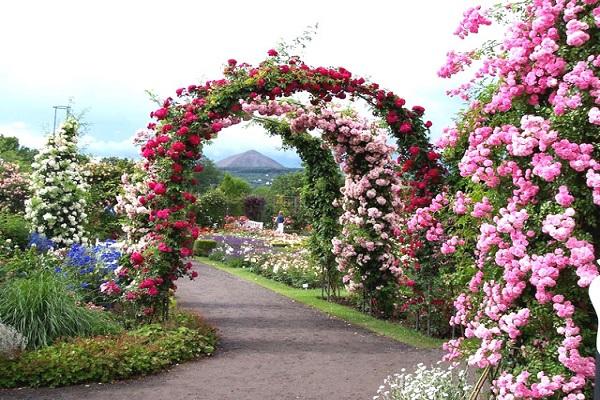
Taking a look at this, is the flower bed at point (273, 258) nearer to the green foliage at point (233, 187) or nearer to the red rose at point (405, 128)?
the red rose at point (405, 128)

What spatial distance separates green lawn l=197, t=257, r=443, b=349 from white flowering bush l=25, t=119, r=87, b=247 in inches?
163

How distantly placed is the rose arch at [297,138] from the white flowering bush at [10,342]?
1617 millimetres

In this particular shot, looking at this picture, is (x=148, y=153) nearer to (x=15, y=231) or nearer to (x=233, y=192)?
(x=15, y=231)

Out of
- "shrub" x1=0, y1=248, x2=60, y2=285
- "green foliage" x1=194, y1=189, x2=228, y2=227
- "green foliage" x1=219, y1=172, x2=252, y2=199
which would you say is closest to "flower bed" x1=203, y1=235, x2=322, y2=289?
"shrub" x1=0, y1=248, x2=60, y2=285

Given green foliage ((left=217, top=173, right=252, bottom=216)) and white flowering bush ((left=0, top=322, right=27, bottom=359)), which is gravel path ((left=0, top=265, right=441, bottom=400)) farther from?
green foliage ((left=217, top=173, right=252, bottom=216))

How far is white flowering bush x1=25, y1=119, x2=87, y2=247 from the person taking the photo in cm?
1161

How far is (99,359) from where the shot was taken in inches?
249

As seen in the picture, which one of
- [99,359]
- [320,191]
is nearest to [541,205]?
[99,359]

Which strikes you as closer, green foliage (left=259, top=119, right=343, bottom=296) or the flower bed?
green foliage (left=259, top=119, right=343, bottom=296)

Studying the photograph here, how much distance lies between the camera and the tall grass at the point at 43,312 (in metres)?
6.65

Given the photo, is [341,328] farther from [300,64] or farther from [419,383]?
[419,383]

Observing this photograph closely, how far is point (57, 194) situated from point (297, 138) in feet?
13.8

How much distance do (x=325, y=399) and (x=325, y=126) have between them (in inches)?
191

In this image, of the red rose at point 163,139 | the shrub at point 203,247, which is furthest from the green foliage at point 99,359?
the shrub at point 203,247
